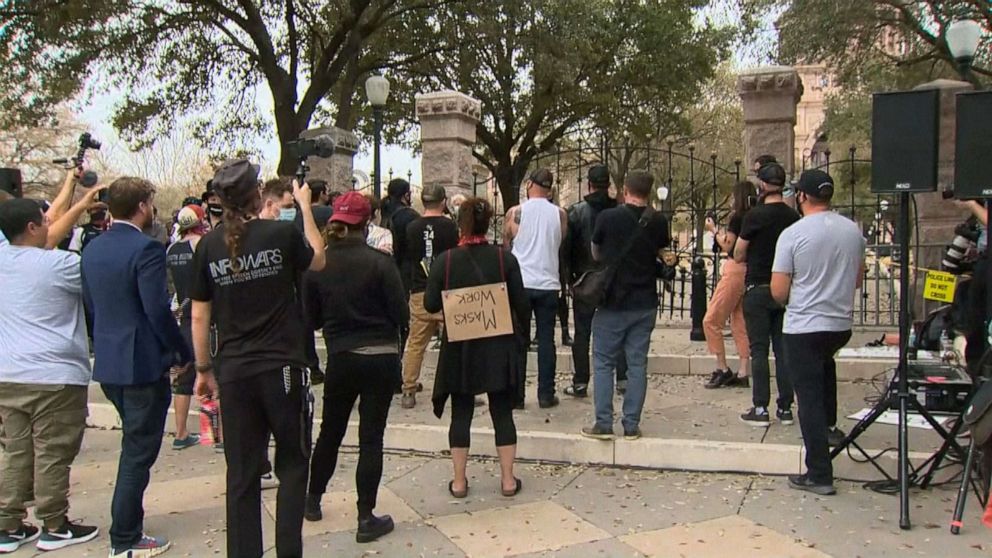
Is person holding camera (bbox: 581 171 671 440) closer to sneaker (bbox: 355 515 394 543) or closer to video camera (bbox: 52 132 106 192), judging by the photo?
sneaker (bbox: 355 515 394 543)

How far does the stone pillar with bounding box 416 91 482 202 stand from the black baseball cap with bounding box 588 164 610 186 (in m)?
3.89

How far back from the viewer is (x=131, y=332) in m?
4.11

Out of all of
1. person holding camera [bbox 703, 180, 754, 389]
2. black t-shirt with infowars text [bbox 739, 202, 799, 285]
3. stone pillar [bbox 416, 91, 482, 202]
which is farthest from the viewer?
stone pillar [bbox 416, 91, 482, 202]

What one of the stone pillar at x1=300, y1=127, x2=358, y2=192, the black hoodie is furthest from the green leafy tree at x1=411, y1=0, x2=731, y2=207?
the black hoodie

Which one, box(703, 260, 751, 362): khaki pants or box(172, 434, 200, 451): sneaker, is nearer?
box(172, 434, 200, 451): sneaker

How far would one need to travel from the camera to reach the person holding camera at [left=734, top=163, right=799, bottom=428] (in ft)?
19.1

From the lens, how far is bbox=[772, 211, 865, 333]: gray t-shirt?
4719 millimetres

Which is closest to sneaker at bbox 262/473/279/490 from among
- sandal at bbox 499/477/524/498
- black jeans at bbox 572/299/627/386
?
sandal at bbox 499/477/524/498

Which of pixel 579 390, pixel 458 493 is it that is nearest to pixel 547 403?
pixel 579 390

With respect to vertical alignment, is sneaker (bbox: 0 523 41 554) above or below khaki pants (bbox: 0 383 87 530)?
below

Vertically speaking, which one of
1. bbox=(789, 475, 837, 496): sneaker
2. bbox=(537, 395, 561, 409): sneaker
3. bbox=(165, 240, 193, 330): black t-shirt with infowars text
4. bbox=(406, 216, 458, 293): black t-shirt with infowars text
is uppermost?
bbox=(406, 216, 458, 293): black t-shirt with infowars text

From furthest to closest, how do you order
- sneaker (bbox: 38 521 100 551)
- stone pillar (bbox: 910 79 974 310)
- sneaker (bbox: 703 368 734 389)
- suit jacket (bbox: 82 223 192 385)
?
1. stone pillar (bbox: 910 79 974 310)
2. sneaker (bbox: 703 368 734 389)
3. sneaker (bbox: 38 521 100 551)
4. suit jacket (bbox: 82 223 192 385)

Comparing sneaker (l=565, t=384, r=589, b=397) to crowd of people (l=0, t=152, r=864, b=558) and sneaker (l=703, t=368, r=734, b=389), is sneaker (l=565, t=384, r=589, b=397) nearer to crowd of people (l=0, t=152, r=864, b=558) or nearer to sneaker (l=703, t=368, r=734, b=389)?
sneaker (l=703, t=368, r=734, b=389)

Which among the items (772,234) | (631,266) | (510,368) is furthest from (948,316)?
(510,368)
